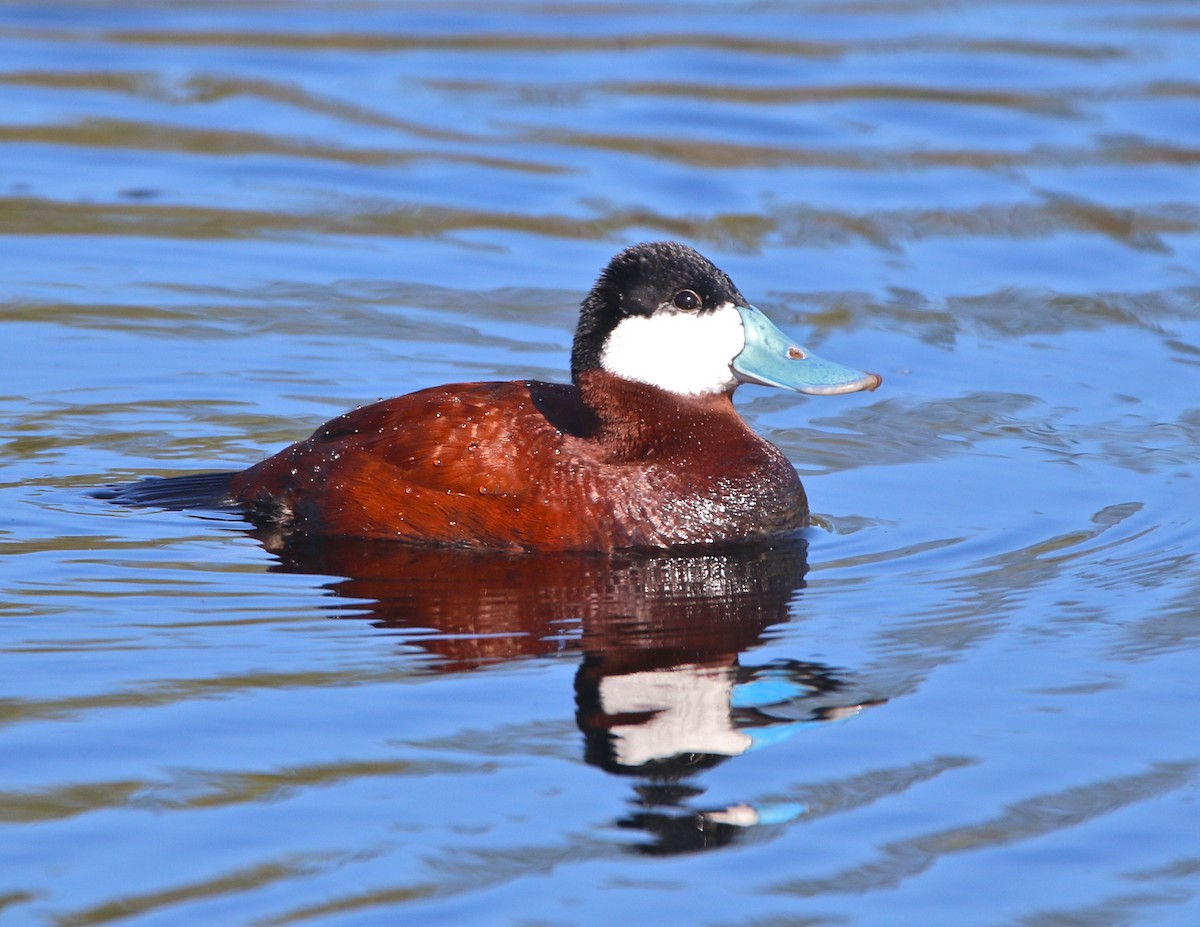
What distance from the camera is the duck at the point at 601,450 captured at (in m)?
6.29

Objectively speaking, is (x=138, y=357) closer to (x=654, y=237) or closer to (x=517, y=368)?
(x=517, y=368)

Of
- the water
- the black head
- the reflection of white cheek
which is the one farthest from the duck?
the reflection of white cheek

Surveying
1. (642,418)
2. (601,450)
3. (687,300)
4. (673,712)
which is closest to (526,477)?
(601,450)

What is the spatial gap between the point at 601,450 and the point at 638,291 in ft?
1.78

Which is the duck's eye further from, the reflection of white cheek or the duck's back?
the reflection of white cheek

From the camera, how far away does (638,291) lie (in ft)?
21.0

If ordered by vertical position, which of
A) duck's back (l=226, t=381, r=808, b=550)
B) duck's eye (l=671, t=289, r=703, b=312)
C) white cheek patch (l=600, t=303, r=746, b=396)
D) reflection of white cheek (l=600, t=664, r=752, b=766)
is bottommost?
reflection of white cheek (l=600, t=664, r=752, b=766)

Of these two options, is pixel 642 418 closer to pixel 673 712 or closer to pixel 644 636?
pixel 644 636

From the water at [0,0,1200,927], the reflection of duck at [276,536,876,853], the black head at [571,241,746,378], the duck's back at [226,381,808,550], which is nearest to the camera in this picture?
the water at [0,0,1200,927]

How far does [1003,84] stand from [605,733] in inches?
355

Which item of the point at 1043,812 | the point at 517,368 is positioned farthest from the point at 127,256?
the point at 1043,812

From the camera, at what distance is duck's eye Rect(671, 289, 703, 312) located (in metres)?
6.47

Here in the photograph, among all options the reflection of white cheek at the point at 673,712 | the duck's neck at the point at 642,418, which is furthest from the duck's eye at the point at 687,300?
the reflection of white cheek at the point at 673,712

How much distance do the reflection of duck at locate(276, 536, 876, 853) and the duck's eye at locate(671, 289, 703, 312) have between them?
829 mm
